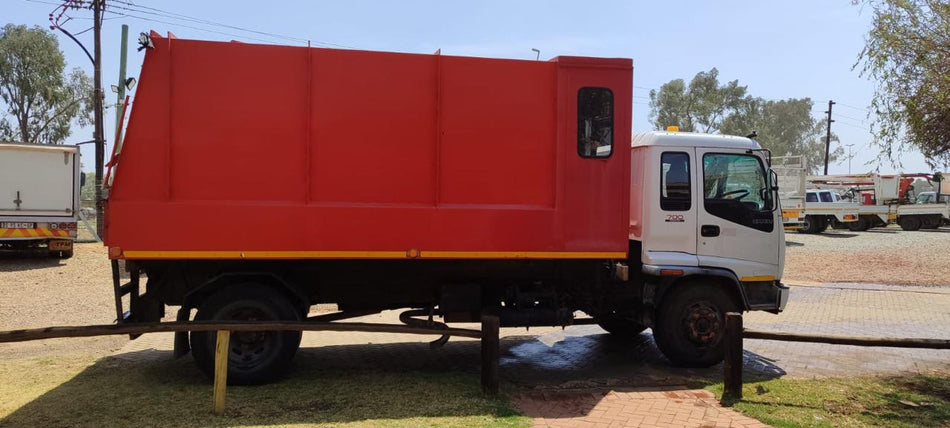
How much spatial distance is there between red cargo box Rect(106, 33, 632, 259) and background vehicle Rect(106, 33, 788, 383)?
A: 0.01 m

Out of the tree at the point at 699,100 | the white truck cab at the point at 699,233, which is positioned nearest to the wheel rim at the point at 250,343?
the white truck cab at the point at 699,233

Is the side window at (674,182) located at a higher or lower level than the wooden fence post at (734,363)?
higher

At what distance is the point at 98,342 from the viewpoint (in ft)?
26.7

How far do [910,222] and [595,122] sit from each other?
33.9 metres

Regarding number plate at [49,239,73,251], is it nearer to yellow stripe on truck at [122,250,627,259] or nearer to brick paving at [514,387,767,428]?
yellow stripe on truck at [122,250,627,259]

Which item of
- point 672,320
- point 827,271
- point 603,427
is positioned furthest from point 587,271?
point 827,271

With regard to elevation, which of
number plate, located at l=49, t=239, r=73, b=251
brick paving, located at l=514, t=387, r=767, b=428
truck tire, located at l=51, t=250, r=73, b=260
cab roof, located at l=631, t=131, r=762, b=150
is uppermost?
cab roof, located at l=631, t=131, r=762, b=150

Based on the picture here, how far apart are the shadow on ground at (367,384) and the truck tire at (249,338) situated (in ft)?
0.60

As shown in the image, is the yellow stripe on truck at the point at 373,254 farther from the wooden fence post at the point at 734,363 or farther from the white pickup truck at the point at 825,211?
the white pickup truck at the point at 825,211

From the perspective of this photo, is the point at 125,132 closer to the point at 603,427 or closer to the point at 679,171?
the point at 603,427

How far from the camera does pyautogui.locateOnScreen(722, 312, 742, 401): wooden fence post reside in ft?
19.2

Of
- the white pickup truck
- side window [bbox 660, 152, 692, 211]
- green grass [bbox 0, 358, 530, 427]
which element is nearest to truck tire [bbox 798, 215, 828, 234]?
the white pickup truck

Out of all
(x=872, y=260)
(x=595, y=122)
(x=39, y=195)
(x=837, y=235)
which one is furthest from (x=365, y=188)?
(x=837, y=235)

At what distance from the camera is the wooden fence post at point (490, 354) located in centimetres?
576
